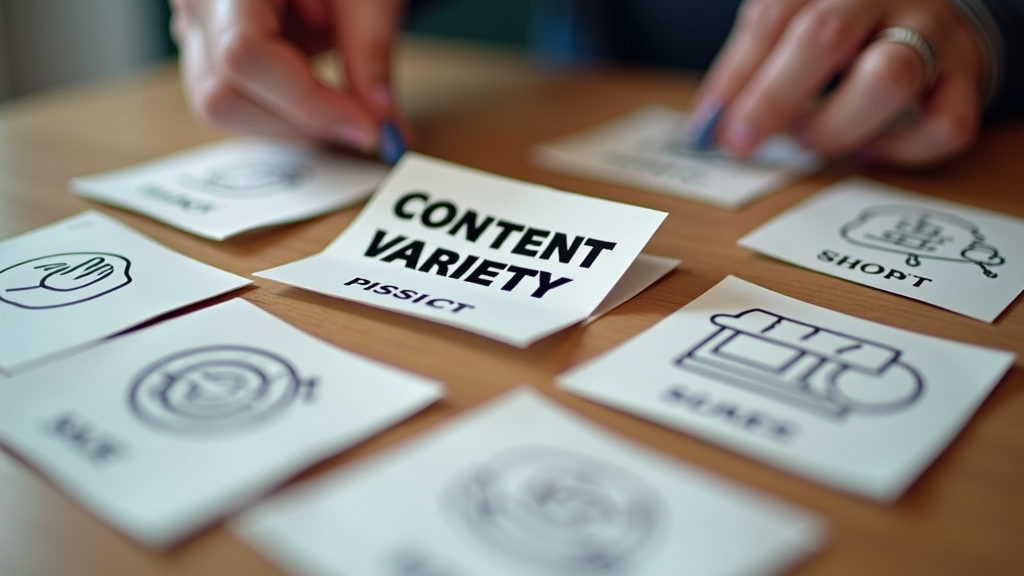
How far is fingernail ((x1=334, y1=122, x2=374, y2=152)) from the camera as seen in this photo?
27.0 inches

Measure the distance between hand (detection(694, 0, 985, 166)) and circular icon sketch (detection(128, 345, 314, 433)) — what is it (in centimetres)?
46

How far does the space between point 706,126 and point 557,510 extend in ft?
1.71

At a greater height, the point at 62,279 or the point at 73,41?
the point at 62,279

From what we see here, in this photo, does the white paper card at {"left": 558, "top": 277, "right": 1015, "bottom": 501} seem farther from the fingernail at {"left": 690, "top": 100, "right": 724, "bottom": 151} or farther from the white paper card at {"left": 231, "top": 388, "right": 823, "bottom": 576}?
the fingernail at {"left": 690, "top": 100, "right": 724, "bottom": 151}

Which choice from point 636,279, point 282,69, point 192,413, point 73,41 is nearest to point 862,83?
point 636,279

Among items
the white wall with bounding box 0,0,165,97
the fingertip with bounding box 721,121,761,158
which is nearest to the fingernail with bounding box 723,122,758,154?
the fingertip with bounding box 721,121,761,158

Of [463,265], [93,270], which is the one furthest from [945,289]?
[93,270]

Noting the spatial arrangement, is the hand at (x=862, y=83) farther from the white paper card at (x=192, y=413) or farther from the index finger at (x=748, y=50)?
the white paper card at (x=192, y=413)

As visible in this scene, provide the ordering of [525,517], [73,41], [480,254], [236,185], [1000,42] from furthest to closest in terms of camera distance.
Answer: [73,41]
[1000,42]
[236,185]
[480,254]
[525,517]

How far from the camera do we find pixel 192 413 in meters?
0.36

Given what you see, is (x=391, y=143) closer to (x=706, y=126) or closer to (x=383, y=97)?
(x=383, y=97)

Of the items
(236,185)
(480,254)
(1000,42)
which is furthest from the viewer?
(1000,42)

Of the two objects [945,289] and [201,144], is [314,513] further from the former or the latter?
[201,144]

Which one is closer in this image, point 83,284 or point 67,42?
point 83,284
